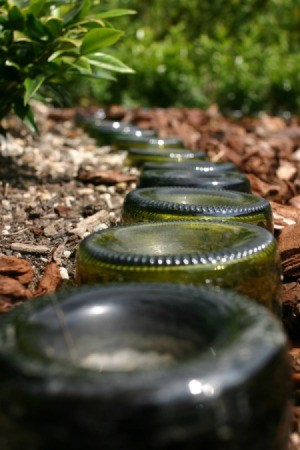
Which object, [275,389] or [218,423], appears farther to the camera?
[275,389]

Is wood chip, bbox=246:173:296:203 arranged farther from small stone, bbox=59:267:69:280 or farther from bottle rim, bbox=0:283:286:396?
bottle rim, bbox=0:283:286:396

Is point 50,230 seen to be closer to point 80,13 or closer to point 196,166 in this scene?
point 196,166

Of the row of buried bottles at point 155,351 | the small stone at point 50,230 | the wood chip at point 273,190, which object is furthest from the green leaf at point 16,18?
the row of buried bottles at point 155,351

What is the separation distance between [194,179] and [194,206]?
31.5 inches

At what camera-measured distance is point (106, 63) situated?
406 centimetres

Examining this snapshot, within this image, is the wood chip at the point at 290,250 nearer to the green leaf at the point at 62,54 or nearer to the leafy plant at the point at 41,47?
the leafy plant at the point at 41,47

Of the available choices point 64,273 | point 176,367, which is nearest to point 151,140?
point 64,273

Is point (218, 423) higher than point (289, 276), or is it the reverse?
point (218, 423)

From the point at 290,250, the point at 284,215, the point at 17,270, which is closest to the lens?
the point at 17,270

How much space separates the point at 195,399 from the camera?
1263 mm

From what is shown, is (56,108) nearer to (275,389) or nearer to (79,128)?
(79,128)

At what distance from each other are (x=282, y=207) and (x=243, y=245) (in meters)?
1.62

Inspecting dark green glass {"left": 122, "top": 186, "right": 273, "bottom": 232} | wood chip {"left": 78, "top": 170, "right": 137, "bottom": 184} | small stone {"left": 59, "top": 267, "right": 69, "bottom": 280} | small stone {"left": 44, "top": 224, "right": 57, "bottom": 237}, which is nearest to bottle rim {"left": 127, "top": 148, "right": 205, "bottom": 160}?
wood chip {"left": 78, "top": 170, "right": 137, "bottom": 184}

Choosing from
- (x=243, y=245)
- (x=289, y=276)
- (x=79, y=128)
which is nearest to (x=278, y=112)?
(x=79, y=128)
